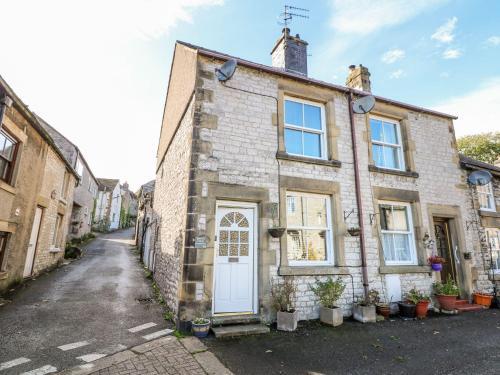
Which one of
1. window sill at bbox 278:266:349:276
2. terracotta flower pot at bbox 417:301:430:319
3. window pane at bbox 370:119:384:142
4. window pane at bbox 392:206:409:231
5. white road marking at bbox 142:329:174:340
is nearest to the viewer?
white road marking at bbox 142:329:174:340

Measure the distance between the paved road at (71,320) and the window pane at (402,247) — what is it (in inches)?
259

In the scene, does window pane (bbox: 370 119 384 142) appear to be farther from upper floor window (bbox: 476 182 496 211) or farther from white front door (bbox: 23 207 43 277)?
white front door (bbox: 23 207 43 277)

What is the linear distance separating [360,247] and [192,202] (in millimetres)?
4494

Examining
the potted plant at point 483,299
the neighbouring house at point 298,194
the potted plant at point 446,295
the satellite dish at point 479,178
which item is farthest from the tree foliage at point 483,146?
the potted plant at point 446,295

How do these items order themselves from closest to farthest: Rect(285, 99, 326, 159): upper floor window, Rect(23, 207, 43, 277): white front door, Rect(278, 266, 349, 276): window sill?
Rect(278, 266, 349, 276): window sill
Rect(285, 99, 326, 159): upper floor window
Rect(23, 207, 43, 277): white front door

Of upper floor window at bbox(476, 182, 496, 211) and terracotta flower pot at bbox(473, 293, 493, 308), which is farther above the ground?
upper floor window at bbox(476, 182, 496, 211)

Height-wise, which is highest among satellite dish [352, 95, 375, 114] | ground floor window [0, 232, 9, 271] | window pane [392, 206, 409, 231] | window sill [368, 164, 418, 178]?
satellite dish [352, 95, 375, 114]

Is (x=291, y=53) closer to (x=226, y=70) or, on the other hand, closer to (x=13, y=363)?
(x=226, y=70)

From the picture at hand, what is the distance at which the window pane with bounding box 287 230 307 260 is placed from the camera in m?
6.71

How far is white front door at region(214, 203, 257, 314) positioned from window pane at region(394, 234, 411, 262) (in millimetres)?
4511

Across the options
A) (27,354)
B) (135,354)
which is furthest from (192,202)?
(27,354)

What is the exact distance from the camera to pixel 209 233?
231 inches

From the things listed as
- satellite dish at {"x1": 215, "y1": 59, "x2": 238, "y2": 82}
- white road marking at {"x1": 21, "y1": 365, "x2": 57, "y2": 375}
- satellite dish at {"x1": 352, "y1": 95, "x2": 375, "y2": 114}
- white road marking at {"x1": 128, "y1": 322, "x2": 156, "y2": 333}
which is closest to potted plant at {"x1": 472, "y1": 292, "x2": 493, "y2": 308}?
satellite dish at {"x1": 352, "y1": 95, "x2": 375, "y2": 114}

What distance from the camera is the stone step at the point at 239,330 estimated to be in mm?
5141
